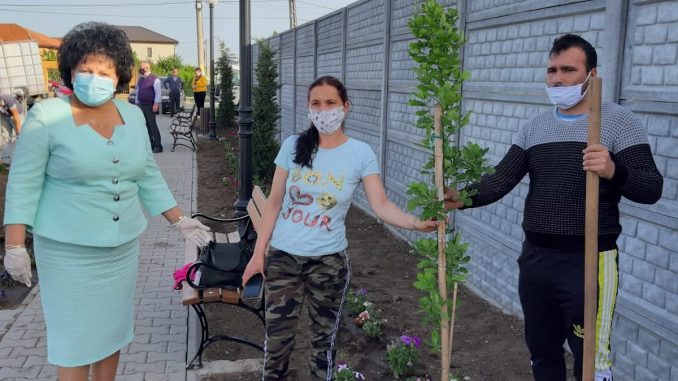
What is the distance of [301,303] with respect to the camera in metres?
3.12

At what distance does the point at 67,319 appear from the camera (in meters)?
2.73

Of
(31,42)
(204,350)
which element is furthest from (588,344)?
(31,42)

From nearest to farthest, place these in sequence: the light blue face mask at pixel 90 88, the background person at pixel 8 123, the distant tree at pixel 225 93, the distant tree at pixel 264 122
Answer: the light blue face mask at pixel 90 88 < the distant tree at pixel 264 122 < the background person at pixel 8 123 < the distant tree at pixel 225 93

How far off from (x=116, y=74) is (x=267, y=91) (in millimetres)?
8515

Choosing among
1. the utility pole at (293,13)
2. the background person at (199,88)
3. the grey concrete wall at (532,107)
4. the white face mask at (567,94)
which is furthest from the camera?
the utility pole at (293,13)

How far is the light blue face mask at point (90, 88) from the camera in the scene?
267 centimetres

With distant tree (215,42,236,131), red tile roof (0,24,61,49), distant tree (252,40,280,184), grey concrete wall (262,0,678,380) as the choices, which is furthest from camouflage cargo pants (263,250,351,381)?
red tile roof (0,24,61,49)

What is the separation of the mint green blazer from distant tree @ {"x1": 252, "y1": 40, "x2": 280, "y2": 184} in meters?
7.61

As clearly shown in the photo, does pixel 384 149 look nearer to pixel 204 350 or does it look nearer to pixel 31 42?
pixel 204 350

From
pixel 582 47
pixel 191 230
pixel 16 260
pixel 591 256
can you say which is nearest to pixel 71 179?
pixel 16 260

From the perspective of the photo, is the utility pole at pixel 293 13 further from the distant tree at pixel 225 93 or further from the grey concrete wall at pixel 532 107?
the grey concrete wall at pixel 532 107

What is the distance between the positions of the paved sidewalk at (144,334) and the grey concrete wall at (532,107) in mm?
2196

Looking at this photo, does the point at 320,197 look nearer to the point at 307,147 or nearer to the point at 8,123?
the point at 307,147

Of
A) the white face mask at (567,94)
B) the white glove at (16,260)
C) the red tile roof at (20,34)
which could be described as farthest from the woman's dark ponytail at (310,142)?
the red tile roof at (20,34)
